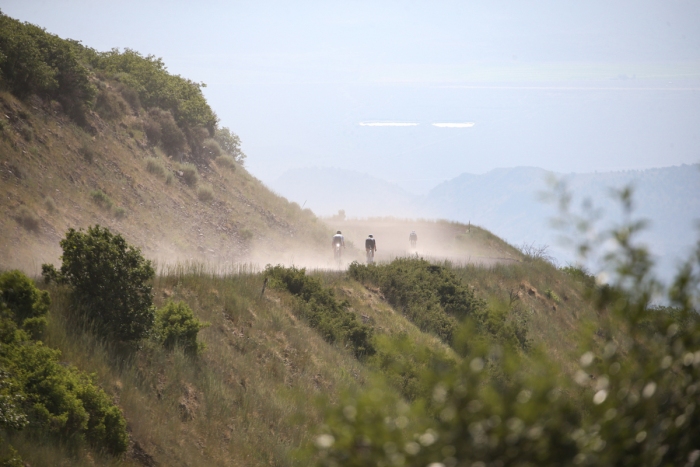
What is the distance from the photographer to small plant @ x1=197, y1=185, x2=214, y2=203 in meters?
35.0

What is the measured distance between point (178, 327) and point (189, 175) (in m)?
24.6

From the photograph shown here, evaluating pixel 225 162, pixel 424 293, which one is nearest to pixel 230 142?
pixel 225 162

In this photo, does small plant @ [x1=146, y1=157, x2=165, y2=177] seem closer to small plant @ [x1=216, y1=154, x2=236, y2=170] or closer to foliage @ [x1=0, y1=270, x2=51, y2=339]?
small plant @ [x1=216, y1=154, x2=236, y2=170]

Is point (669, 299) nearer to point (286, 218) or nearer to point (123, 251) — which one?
point (123, 251)

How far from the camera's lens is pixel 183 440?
10.2m

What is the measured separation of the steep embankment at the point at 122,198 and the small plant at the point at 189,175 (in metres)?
0.06

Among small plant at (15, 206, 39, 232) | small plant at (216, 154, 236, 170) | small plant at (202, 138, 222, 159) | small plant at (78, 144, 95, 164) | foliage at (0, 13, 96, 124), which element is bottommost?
small plant at (15, 206, 39, 232)

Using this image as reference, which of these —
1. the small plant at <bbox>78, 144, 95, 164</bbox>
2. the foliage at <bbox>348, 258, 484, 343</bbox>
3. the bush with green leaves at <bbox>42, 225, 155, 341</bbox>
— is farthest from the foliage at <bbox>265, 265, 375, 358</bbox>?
the small plant at <bbox>78, 144, 95, 164</bbox>

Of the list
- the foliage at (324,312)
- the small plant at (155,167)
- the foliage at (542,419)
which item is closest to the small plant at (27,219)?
the foliage at (324,312)

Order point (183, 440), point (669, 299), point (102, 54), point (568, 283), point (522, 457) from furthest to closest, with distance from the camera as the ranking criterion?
point (102, 54), point (568, 283), point (183, 440), point (669, 299), point (522, 457)

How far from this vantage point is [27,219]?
830 inches

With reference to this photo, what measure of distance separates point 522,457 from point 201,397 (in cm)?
892

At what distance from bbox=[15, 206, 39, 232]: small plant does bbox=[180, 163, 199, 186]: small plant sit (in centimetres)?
1399

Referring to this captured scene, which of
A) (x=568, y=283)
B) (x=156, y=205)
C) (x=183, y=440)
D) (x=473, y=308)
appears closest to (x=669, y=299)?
(x=183, y=440)
